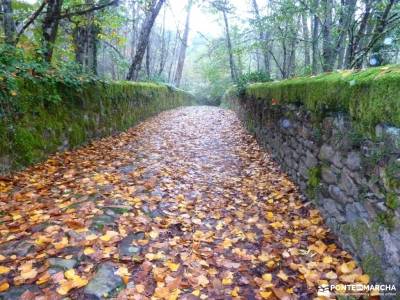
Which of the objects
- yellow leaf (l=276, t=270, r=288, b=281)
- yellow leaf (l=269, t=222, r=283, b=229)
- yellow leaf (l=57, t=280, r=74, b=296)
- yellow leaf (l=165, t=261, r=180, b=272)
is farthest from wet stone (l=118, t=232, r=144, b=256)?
yellow leaf (l=269, t=222, r=283, b=229)

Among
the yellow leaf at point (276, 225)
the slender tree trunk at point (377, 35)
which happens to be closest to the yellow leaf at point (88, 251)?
the yellow leaf at point (276, 225)

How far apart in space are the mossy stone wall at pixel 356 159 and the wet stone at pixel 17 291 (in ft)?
8.75

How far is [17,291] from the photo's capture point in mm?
2412

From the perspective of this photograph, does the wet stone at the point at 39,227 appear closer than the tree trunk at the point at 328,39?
Yes

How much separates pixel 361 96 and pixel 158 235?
7.80 ft

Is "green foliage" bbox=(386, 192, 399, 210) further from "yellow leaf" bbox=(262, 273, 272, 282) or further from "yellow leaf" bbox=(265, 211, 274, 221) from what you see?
"yellow leaf" bbox=(265, 211, 274, 221)

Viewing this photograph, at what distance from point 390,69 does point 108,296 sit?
2.95 meters

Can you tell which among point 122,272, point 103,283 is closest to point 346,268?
point 122,272

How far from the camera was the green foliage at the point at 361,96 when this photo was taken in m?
2.49

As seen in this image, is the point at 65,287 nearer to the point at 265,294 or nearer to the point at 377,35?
the point at 265,294

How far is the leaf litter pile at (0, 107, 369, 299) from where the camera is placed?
8.65 feet

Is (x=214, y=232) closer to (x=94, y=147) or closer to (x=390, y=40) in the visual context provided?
(x=94, y=147)

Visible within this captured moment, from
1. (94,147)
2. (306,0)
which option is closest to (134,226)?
(94,147)

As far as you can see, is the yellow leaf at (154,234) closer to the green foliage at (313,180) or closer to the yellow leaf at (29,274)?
the yellow leaf at (29,274)
